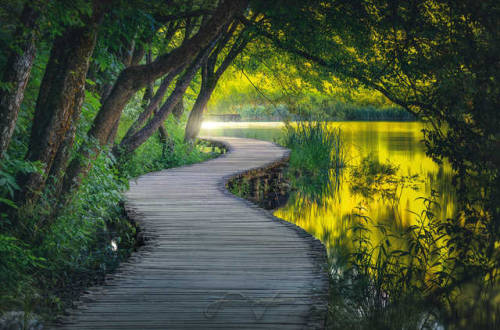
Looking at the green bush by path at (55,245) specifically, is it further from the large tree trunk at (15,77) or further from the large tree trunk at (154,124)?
the large tree trunk at (154,124)

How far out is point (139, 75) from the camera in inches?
225

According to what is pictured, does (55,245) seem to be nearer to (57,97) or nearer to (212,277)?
(57,97)

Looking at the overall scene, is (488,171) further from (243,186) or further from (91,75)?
(243,186)

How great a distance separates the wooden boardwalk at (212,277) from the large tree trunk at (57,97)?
3.83ft

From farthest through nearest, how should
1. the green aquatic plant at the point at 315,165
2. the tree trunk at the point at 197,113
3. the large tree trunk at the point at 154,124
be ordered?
the tree trunk at the point at 197,113
the green aquatic plant at the point at 315,165
the large tree trunk at the point at 154,124

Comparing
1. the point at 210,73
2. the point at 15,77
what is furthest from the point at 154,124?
the point at 15,77

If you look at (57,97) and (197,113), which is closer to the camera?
(57,97)

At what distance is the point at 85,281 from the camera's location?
5.24 meters

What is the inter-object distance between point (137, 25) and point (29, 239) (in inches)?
101

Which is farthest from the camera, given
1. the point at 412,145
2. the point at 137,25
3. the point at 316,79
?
the point at 412,145

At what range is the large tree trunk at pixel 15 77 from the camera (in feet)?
13.4

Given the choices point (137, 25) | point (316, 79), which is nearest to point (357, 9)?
point (137, 25)

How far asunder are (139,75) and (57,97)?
122 centimetres

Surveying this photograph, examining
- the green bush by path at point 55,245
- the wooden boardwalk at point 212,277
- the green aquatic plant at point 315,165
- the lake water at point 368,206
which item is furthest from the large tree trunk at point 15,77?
the green aquatic plant at point 315,165
